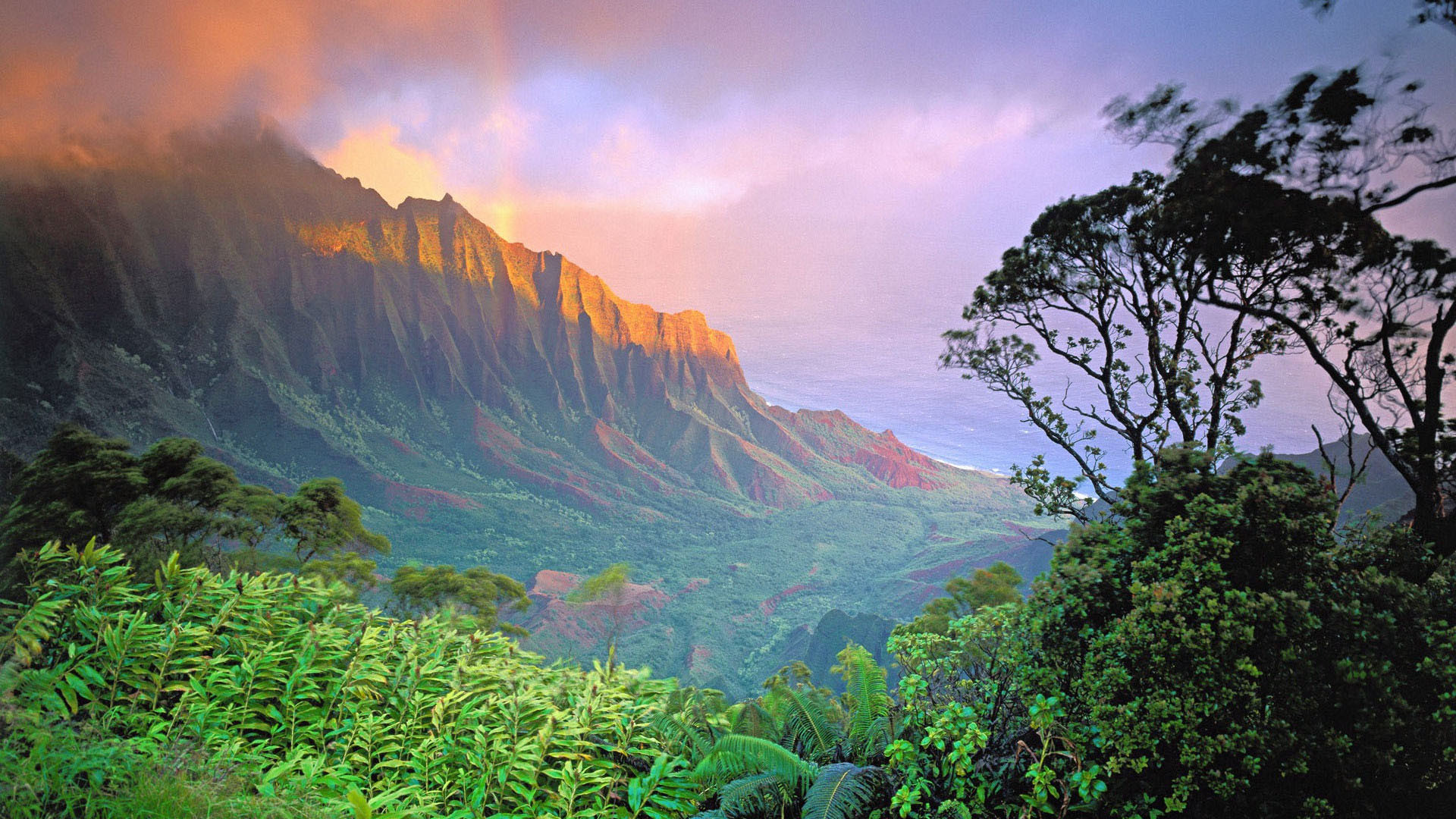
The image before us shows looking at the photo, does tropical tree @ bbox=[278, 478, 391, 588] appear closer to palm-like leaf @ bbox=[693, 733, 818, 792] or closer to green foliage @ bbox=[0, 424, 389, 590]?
green foliage @ bbox=[0, 424, 389, 590]

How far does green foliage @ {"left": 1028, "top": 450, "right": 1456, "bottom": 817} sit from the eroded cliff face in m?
20.3

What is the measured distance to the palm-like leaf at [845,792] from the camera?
8.17 feet

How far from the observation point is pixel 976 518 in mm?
73750

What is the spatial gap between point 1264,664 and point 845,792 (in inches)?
74.6

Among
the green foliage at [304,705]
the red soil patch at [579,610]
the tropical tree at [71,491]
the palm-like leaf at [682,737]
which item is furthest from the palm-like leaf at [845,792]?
the red soil patch at [579,610]

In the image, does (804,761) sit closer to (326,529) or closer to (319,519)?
(319,519)

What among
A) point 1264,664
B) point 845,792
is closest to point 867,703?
point 845,792

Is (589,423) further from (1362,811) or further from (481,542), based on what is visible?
(1362,811)

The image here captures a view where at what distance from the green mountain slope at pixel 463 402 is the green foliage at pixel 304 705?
2109cm

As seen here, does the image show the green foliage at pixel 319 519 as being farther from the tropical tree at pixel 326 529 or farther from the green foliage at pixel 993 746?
the green foliage at pixel 993 746

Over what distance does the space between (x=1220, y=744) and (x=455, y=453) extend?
72484 mm

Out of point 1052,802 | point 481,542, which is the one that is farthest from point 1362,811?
point 481,542

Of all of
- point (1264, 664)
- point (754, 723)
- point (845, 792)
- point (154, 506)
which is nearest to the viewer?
point (1264, 664)

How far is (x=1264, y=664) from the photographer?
2.31 m
